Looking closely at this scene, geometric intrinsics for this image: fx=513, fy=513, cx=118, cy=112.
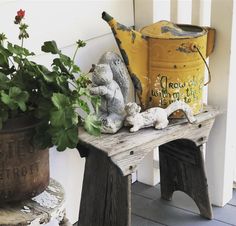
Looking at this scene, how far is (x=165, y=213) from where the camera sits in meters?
2.16

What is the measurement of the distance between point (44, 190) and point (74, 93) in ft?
1.01

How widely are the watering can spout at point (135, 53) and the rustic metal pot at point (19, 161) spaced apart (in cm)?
53

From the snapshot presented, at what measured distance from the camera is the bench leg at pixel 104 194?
1697mm

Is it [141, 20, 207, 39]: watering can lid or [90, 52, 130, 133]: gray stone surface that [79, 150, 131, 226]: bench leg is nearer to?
[90, 52, 130, 133]: gray stone surface

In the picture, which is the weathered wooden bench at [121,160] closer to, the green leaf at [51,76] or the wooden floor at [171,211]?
the wooden floor at [171,211]

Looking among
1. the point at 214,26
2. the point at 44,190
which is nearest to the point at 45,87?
the point at 44,190

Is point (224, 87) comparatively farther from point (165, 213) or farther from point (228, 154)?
point (165, 213)

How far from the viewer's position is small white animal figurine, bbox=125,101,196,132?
1.71 meters

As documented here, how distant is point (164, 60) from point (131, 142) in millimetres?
327

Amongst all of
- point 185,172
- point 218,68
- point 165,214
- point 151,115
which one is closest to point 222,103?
point 218,68

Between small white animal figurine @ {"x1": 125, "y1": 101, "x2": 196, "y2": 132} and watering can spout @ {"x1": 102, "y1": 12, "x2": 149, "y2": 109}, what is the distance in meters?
0.12

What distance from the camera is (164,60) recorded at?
1788mm

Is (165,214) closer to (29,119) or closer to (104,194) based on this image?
(104,194)

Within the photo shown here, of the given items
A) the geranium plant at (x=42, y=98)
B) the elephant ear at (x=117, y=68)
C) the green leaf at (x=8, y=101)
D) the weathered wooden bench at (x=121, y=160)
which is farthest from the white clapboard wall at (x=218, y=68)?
the green leaf at (x=8, y=101)
